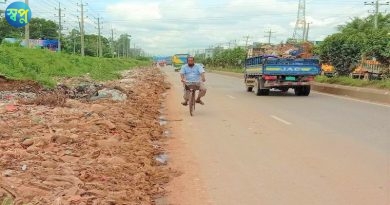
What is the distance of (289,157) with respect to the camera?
785cm

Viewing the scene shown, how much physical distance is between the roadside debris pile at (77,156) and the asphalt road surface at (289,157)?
60 centimetres

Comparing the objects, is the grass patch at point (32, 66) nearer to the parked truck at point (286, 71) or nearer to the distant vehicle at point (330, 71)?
the parked truck at point (286, 71)

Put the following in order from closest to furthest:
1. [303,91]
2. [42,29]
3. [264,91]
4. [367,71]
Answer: [303,91]
[264,91]
[367,71]
[42,29]

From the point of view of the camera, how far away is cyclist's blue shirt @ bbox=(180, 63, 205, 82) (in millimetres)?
14521

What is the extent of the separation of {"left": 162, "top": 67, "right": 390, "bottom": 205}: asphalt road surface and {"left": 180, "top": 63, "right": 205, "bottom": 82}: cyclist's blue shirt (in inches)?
42.7

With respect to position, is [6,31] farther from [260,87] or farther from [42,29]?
[260,87]

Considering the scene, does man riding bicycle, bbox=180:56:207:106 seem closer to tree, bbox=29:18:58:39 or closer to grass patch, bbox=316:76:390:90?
grass patch, bbox=316:76:390:90

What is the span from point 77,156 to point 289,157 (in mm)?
3151

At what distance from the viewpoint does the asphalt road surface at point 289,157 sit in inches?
227

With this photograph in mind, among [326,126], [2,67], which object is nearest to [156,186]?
[326,126]

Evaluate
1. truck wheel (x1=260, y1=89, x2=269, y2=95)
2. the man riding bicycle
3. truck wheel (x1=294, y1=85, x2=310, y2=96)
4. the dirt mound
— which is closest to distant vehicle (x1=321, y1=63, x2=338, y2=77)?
truck wheel (x1=294, y1=85, x2=310, y2=96)

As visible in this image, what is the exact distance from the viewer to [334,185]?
20.1 ft

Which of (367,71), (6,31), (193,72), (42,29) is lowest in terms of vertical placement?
(367,71)

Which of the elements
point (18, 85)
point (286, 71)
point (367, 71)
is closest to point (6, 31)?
point (367, 71)
